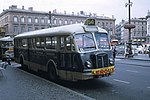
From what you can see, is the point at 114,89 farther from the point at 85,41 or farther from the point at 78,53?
the point at 85,41

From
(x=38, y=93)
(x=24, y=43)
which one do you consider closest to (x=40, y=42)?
(x=24, y=43)

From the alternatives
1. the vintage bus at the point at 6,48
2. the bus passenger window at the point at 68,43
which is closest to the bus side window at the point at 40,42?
the bus passenger window at the point at 68,43

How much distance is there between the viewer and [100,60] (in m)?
11.3

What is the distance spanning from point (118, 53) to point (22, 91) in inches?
1431

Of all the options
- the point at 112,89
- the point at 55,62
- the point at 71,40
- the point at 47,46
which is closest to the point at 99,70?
the point at 112,89

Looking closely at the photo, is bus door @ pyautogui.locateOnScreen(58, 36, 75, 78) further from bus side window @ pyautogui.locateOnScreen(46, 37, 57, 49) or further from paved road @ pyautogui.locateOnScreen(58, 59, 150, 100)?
paved road @ pyautogui.locateOnScreen(58, 59, 150, 100)

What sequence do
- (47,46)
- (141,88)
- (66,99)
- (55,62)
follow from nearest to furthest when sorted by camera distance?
1. (66,99)
2. (141,88)
3. (55,62)
4. (47,46)

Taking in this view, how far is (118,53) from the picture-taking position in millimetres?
45375

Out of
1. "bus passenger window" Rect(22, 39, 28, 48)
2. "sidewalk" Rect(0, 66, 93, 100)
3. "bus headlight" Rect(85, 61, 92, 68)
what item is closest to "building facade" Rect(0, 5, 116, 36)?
"bus passenger window" Rect(22, 39, 28, 48)

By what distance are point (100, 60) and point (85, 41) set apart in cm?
98

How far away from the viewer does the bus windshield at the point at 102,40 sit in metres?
11.7

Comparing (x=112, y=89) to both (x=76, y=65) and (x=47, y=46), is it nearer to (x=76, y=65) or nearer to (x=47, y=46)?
(x=76, y=65)

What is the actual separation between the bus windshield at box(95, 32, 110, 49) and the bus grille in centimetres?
46

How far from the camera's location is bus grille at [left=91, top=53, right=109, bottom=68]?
1111 centimetres
